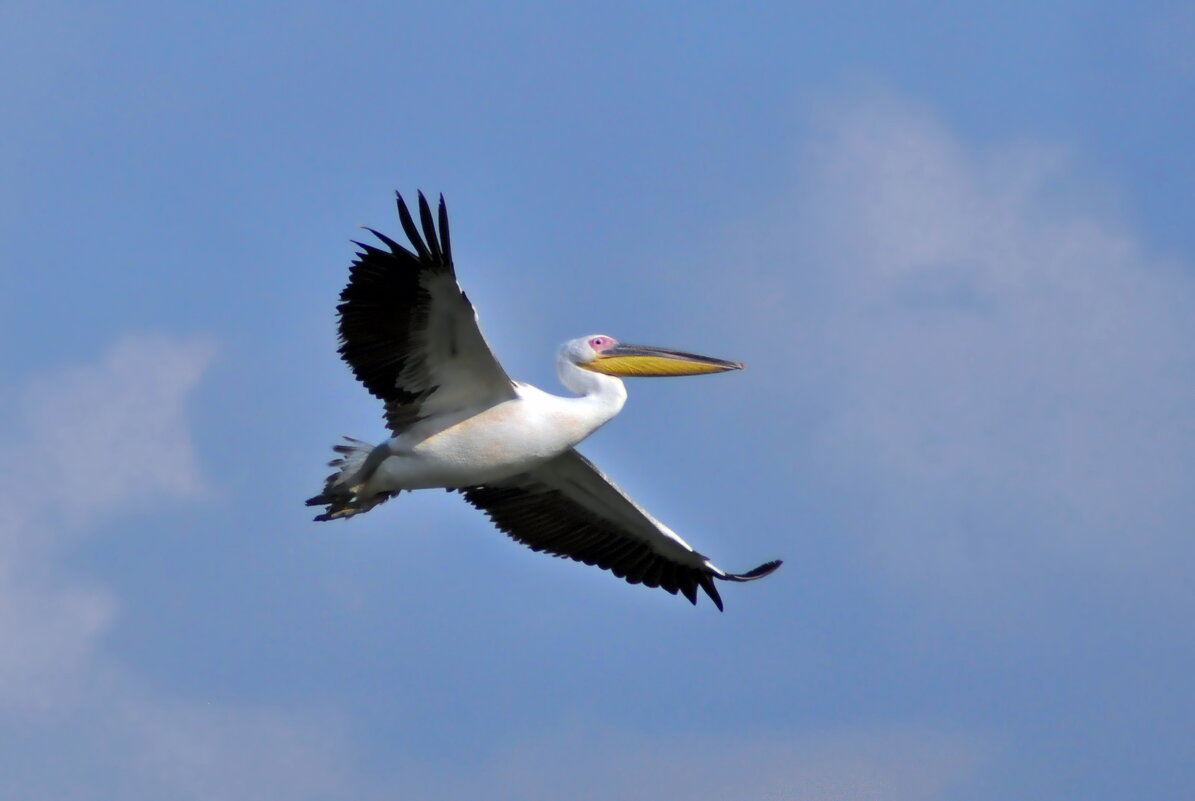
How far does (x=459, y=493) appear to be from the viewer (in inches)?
611

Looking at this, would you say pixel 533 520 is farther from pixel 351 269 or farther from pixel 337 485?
pixel 351 269

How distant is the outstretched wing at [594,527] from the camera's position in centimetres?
1505

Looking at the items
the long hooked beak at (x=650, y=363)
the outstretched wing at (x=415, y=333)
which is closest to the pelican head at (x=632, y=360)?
the long hooked beak at (x=650, y=363)

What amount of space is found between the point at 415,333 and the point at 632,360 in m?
1.89

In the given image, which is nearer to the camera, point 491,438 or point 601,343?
point 491,438

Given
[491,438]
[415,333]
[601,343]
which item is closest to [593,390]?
[601,343]

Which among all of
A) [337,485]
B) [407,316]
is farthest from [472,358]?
[337,485]

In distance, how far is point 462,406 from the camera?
45.2 ft

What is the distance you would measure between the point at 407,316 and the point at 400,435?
3.67 feet

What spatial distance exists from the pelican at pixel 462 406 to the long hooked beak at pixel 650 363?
10 mm

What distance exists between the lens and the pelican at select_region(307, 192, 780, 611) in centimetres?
1293

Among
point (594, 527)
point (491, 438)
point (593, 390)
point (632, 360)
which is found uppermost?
point (632, 360)

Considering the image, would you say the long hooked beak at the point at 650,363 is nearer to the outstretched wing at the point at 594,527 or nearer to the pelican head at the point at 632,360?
the pelican head at the point at 632,360

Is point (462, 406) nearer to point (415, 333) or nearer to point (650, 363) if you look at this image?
point (415, 333)
